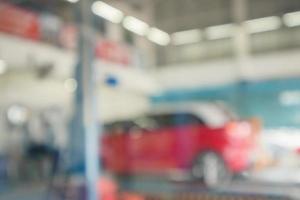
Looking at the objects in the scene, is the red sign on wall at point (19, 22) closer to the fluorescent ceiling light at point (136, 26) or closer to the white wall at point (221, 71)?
the fluorescent ceiling light at point (136, 26)

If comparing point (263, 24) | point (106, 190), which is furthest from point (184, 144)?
point (263, 24)

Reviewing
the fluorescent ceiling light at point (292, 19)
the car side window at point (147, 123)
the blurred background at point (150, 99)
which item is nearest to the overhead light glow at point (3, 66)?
the blurred background at point (150, 99)

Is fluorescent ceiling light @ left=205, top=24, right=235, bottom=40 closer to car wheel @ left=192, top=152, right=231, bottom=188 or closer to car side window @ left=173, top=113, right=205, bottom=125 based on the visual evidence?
car side window @ left=173, top=113, right=205, bottom=125

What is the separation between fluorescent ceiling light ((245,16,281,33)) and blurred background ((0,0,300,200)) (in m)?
0.02

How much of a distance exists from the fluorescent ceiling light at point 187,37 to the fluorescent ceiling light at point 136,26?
1.31 feet

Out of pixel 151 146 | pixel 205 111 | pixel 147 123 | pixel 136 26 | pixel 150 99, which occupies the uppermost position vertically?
pixel 136 26

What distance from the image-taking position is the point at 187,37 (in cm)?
539

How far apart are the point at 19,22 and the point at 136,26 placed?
61.2 inches

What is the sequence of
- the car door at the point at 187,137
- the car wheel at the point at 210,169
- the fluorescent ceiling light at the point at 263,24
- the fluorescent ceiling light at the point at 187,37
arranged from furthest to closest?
the fluorescent ceiling light at the point at 187,37, the fluorescent ceiling light at the point at 263,24, the car door at the point at 187,137, the car wheel at the point at 210,169

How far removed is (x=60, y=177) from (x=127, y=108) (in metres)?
2.11

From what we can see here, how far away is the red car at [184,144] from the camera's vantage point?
434 centimetres

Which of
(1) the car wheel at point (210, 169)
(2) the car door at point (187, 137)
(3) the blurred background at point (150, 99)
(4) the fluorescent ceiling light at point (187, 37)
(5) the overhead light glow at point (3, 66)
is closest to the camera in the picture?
(3) the blurred background at point (150, 99)

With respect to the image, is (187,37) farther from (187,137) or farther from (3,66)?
(3,66)

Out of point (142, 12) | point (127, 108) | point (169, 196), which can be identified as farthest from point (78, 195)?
point (142, 12)
